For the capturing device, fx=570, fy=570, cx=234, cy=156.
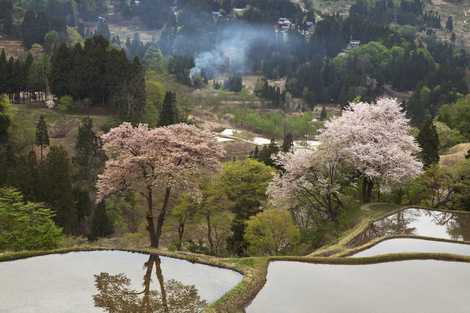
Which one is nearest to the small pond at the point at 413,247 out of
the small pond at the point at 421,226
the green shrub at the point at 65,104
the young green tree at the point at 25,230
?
the small pond at the point at 421,226

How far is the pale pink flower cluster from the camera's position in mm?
28203

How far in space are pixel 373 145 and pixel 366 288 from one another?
15.4 metres

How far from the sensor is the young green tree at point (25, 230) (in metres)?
26.1

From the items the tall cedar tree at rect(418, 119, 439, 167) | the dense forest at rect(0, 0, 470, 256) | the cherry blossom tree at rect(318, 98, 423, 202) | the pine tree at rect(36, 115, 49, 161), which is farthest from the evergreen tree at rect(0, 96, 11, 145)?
the tall cedar tree at rect(418, 119, 439, 167)

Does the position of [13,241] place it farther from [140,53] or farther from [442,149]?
[140,53]

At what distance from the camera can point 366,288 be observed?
1786 centimetres

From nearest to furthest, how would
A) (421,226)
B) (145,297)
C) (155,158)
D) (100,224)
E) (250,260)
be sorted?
(145,297) < (250,260) < (421,226) < (155,158) < (100,224)

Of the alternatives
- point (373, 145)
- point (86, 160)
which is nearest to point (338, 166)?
point (373, 145)

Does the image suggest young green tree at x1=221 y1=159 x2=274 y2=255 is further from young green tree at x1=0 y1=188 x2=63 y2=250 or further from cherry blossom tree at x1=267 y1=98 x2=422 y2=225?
young green tree at x1=0 y1=188 x2=63 y2=250

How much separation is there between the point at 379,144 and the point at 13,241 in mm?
19903

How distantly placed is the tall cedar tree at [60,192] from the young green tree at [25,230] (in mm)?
15944

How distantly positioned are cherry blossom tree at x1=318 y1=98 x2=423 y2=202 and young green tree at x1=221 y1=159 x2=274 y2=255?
5450mm

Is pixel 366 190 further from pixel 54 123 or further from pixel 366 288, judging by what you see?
pixel 54 123

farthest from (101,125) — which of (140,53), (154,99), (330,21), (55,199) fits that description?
(330,21)
